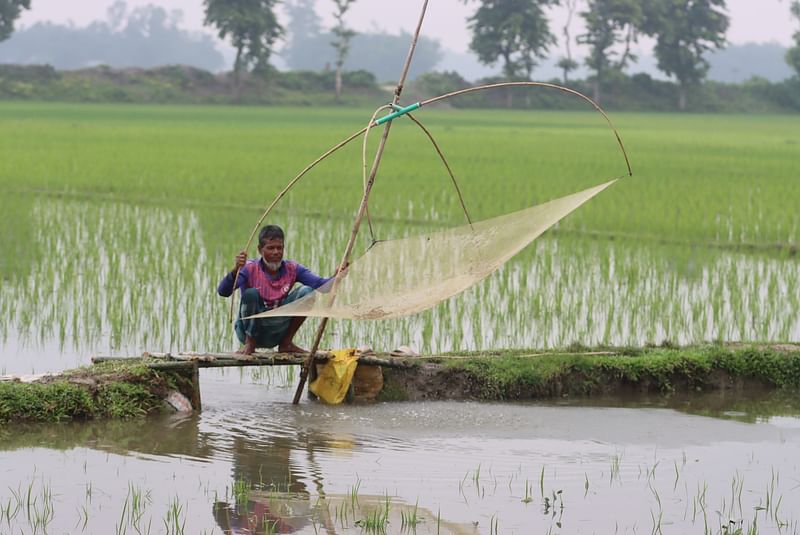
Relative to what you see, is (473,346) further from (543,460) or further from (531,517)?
(531,517)

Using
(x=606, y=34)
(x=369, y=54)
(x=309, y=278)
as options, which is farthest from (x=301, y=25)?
(x=309, y=278)

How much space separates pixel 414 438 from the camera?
4.43 meters

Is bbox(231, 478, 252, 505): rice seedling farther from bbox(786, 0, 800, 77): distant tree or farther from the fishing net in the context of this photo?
bbox(786, 0, 800, 77): distant tree

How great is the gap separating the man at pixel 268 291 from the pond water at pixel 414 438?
0.24 meters

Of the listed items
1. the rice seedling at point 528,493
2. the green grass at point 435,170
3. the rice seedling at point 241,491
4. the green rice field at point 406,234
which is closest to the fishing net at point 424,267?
the green rice field at point 406,234

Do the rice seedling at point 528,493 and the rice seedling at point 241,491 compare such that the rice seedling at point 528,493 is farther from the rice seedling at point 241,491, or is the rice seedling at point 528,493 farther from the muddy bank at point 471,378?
the muddy bank at point 471,378

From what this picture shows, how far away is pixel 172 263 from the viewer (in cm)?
802

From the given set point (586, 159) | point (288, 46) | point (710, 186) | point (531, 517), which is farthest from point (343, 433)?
point (288, 46)

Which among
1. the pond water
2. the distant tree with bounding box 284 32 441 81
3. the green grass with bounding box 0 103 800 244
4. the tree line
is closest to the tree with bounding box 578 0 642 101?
the tree line

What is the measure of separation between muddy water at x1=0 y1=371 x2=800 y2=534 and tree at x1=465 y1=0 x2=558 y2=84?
4055cm

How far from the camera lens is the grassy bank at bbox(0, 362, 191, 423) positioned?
14.3 ft

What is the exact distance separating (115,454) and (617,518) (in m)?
1.61

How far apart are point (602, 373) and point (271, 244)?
1.44 meters

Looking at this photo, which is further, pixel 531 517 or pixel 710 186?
pixel 710 186
